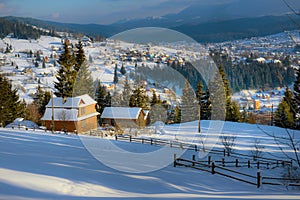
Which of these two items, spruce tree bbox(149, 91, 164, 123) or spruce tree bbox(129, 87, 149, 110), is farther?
spruce tree bbox(129, 87, 149, 110)

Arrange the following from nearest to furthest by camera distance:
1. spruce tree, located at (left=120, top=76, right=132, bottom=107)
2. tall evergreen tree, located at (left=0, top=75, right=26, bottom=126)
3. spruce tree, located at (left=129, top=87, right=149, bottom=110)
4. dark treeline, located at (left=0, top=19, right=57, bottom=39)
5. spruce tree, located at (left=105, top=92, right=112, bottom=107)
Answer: tall evergreen tree, located at (left=0, top=75, right=26, bottom=126), spruce tree, located at (left=120, top=76, right=132, bottom=107), spruce tree, located at (left=129, top=87, right=149, bottom=110), spruce tree, located at (left=105, top=92, right=112, bottom=107), dark treeline, located at (left=0, top=19, right=57, bottom=39)

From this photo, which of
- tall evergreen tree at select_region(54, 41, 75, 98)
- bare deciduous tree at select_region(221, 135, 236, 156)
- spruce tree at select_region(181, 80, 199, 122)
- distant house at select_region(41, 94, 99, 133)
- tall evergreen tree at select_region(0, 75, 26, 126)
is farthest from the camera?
tall evergreen tree at select_region(54, 41, 75, 98)

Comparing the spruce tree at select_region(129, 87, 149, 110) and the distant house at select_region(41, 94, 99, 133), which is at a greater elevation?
the spruce tree at select_region(129, 87, 149, 110)

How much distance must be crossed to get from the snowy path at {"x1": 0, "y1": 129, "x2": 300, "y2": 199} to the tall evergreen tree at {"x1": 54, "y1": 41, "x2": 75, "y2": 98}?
65.6ft

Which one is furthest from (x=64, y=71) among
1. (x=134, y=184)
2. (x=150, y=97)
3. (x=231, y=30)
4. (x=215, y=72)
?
(x=231, y=30)

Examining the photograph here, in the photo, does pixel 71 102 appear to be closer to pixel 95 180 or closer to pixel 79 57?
pixel 79 57

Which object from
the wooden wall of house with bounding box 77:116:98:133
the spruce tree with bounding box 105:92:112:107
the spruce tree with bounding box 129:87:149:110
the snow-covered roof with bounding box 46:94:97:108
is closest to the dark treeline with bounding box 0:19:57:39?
the spruce tree with bounding box 105:92:112:107

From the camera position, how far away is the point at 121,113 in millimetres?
28203

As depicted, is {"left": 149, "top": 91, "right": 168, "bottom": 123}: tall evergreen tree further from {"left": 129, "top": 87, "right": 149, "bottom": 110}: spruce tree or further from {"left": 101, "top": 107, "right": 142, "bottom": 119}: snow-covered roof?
{"left": 101, "top": 107, "right": 142, "bottom": 119}: snow-covered roof

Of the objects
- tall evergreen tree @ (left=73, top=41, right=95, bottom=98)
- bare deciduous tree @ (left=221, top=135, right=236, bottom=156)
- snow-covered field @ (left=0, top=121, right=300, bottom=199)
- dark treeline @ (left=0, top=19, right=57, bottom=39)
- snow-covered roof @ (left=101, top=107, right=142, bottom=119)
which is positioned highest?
dark treeline @ (left=0, top=19, right=57, bottom=39)

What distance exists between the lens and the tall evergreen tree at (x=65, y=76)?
30.8 m

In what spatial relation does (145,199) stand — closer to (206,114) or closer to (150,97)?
(206,114)

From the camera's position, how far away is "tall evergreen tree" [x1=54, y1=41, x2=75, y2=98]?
3075cm

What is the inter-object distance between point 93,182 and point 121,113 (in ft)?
66.8
